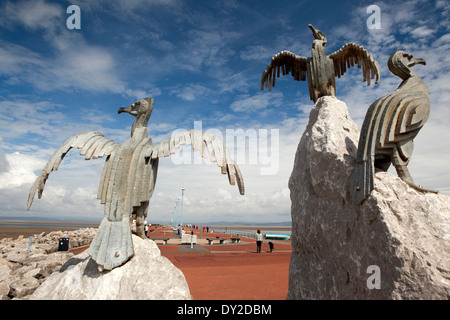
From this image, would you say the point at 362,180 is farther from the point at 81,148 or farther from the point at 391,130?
the point at 81,148

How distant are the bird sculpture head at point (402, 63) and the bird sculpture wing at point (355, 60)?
138cm

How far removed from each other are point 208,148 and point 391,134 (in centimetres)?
251

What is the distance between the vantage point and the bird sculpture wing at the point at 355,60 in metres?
5.75

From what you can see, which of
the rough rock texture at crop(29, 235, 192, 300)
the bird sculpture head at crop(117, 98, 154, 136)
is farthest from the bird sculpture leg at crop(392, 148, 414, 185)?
the bird sculpture head at crop(117, 98, 154, 136)

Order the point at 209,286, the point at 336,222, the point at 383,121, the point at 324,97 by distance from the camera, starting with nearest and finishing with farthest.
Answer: the point at 383,121 → the point at 336,222 → the point at 324,97 → the point at 209,286

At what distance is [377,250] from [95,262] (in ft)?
12.4

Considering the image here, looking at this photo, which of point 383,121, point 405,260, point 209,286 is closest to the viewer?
point 405,260


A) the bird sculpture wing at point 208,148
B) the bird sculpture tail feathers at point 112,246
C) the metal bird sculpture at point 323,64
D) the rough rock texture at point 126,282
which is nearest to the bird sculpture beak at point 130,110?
the bird sculpture wing at point 208,148

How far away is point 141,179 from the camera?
4305 millimetres

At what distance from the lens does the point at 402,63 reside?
423cm

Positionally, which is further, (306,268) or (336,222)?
(306,268)

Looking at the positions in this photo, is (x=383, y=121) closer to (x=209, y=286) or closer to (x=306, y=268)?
(x=306, y=268)

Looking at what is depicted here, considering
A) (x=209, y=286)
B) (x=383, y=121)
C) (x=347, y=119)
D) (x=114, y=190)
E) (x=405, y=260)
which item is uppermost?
(x=347, y=119)
